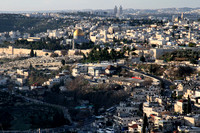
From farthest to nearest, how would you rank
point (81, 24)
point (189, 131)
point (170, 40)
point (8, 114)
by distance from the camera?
point (81, 24) → point (170, 40) → point (8, 114) → point (189, 131)

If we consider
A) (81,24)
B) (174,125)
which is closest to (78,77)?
(174,125)

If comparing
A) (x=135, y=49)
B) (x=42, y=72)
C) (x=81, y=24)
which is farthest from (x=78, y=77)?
A: (x=81, y=24)

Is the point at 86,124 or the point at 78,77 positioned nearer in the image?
the point at 86,124

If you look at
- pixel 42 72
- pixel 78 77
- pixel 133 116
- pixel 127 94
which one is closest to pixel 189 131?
pixel 133 116

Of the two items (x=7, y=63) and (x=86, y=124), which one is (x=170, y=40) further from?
(x=86, y=124)

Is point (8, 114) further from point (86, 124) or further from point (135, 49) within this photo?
point (135, 49)

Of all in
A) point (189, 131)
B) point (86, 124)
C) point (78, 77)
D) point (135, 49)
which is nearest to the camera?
point (189, 131)

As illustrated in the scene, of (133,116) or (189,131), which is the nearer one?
(189,131)

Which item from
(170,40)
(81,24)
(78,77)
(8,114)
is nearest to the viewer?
(8,114)

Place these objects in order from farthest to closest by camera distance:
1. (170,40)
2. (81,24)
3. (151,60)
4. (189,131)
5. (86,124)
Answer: (81,24), (170,40), (151,60), (86,124), (189,131)
